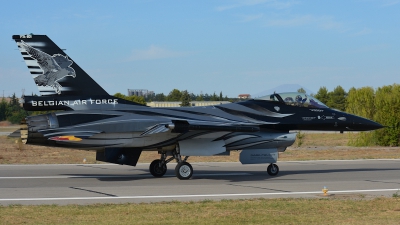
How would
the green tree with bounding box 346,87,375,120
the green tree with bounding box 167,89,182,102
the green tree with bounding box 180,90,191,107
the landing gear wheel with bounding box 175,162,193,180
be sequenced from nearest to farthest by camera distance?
the landing gear wheel with bounding box 175,162,193,180 < the green tree with bounding box 346,87,375,120 < the green tree with bounding box 180,90,191,107 < the green tree with bounding box 167,89,182,102

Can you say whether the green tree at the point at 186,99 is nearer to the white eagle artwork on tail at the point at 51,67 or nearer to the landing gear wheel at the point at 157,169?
the landing gear wheel at the point at 157,169

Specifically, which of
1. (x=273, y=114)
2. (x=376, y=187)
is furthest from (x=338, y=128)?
(x=376, y=187)

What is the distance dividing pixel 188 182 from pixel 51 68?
232 inches

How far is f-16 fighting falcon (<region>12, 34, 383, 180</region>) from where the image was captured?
57.9 feet

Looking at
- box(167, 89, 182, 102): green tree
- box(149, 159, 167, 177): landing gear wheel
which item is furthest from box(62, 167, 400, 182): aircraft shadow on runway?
box(167, 89, 182, 102): green tree

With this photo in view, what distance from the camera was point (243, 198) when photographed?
14.2 metres

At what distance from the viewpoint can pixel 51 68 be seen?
18.6m

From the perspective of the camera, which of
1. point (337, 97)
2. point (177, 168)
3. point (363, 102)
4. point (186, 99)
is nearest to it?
point (177, 168)

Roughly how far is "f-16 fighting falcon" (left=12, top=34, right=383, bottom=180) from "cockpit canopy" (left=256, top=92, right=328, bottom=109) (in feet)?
0.12

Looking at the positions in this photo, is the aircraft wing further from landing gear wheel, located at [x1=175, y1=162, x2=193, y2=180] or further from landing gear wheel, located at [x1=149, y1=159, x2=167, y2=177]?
landing gear wheel, located at [x1=149, y1=159, x2=167, y2=177]

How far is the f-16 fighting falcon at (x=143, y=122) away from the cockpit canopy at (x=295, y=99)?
4 centimetres

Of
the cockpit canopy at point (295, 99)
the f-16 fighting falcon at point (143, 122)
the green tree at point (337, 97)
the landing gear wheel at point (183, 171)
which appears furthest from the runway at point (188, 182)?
the green tree at point (337, 97)

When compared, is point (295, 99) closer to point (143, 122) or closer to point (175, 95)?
point (143, 122)

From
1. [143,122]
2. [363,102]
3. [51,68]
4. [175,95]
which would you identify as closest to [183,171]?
[143,122]
